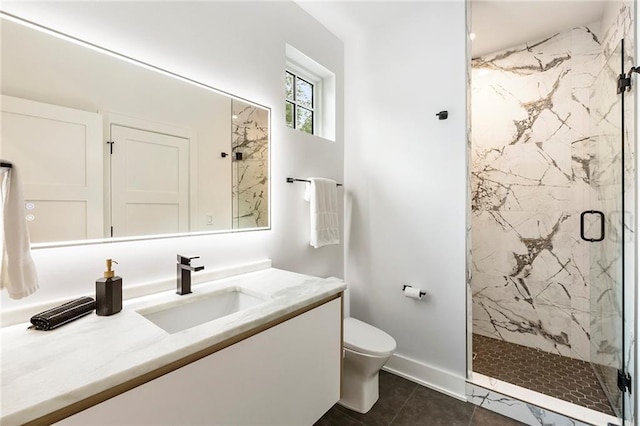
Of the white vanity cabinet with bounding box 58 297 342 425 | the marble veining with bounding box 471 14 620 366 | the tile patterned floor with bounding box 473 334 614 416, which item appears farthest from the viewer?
the marble veining with bounding box 471 14 620 366

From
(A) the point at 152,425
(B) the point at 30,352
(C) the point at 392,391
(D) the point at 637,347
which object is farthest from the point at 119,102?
(D) the point at 637,347

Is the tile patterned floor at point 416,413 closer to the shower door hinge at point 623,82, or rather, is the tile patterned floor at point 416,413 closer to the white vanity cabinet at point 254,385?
the white vanity cabinet at point 254,385

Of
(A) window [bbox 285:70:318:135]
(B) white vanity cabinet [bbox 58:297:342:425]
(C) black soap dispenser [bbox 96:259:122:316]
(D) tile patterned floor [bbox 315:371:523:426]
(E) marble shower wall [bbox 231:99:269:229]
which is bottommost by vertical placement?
(D) tile patterned floor [bbox 315:371:523:426]

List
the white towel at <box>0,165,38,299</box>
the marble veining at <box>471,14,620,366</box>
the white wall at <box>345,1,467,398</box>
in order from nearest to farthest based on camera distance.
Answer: the white towel at <box>0,165,38,299</box> < the white wall at <box>345,1,467,398</box> < the marble veining at <box>471,14,620,366</box>

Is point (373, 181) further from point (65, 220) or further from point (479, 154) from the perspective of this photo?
point (65, 220)

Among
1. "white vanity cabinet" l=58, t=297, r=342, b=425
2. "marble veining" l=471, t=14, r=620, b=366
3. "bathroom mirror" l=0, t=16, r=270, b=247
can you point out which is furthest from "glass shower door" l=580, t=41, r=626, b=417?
"bathroom mirror" l=0, t=16, r=270, b=247

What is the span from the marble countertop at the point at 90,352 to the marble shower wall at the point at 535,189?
226 centimetres

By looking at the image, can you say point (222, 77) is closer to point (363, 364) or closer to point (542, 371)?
point (363, 364)

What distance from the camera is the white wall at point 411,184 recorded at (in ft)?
6.41

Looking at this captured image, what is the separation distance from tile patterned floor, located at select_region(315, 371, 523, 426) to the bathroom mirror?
4.28 feet

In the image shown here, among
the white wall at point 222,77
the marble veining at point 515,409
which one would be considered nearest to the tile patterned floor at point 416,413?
the marble veining at point 515,409

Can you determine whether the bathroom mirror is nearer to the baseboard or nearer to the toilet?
the toilet

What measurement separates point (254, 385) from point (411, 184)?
5.56 feet

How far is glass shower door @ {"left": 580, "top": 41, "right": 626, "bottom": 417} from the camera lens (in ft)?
5.16
